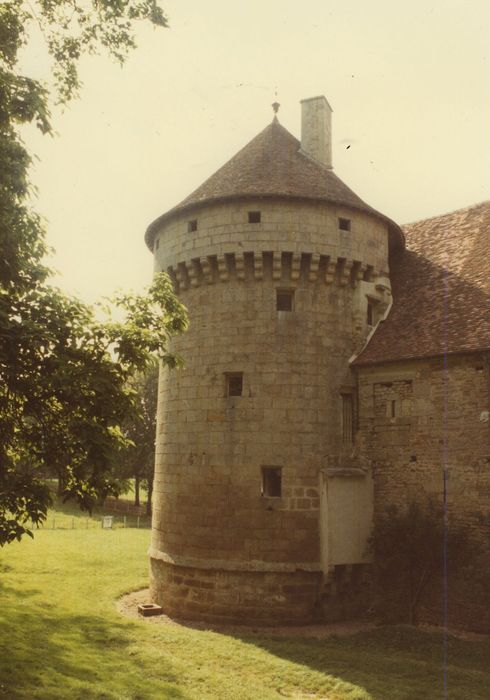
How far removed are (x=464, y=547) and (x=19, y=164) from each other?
13750mm

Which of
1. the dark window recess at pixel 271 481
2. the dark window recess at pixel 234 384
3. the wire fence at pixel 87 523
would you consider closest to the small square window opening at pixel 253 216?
Answer: the dark window recess at pixel 234 384

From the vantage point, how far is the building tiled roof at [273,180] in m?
18.4

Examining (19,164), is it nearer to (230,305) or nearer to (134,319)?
(134,319)

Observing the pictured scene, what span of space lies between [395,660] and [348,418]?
7.05 meters

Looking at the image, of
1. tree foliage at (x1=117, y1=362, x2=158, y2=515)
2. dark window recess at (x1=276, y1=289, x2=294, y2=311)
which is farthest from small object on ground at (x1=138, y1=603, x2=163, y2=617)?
tree foliage at (x1=117, y1=362, x2=158, y2=515)

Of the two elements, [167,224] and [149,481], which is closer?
[167,224]

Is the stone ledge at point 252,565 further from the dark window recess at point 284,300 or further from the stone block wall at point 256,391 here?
the dark window recess at point 284,300

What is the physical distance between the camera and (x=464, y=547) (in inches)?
619

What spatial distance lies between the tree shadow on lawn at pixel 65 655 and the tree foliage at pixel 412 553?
701 cm

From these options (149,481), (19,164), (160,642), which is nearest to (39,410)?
(19,164)

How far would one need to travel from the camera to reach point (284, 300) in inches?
728

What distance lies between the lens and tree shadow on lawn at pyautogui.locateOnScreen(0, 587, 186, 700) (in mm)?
10656

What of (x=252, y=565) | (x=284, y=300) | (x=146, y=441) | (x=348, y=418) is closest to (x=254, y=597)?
(x=252, y=565)

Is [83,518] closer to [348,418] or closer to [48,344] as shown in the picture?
[348,418]
